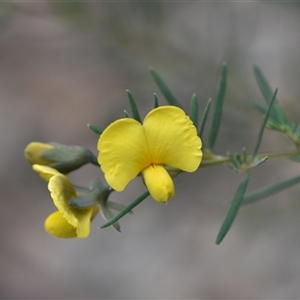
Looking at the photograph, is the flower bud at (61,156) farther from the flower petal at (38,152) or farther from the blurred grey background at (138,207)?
the blurred grey background at (138,207)

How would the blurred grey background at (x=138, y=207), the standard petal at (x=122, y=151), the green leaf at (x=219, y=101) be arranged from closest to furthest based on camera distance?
1. the standard petal at (x=122, y=151)
2. the green leaf at (x=219, y=101)
3. the blurred grey background at (x=138, y=207)

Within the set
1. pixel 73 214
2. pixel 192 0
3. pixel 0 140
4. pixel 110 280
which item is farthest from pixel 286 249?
pixel 73 214

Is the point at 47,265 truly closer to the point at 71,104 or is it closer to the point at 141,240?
the point at 141,240

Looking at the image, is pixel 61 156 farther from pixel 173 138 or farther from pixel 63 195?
pixel 173 138

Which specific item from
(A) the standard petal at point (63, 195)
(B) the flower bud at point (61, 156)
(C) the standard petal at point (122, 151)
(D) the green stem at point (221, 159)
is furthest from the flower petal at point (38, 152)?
(D) the green stem at point (221, 159)

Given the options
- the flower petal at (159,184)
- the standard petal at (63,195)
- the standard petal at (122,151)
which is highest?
the standard petal at (122,151)

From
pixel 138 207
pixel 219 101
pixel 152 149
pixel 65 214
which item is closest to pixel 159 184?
pixel 152 149
